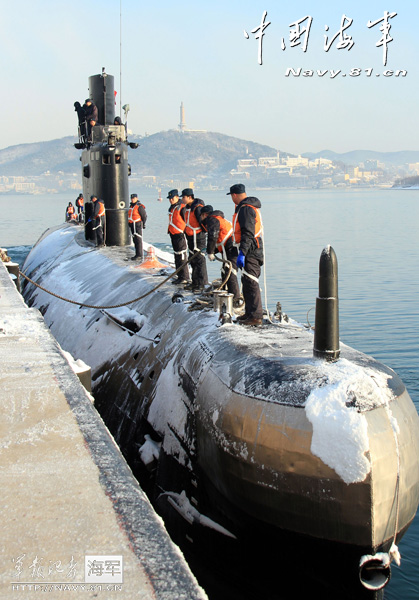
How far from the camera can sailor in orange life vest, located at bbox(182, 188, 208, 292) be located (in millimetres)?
11109

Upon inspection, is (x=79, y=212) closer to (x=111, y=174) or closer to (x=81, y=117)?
(x=81, y=117)

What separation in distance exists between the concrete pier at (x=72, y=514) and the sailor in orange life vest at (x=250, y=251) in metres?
3.03

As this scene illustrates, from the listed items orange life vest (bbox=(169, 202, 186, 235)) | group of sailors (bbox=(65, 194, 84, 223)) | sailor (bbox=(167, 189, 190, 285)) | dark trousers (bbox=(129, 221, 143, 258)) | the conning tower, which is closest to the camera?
sailor (bbox=(167, 189, 190, 285))

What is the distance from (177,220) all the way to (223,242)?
229 centimetres

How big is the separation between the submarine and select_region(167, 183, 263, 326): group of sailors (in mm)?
419

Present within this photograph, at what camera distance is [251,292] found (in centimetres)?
860

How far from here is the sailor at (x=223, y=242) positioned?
→ 9.69m

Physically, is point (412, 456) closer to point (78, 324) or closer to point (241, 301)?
point (241, 301)

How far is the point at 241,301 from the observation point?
9961 mm

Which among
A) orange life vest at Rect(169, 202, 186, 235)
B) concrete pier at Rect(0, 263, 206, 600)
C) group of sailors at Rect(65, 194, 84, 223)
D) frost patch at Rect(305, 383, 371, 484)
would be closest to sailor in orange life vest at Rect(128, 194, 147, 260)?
orange life vest at Rect(169, 202, 186, 235)
